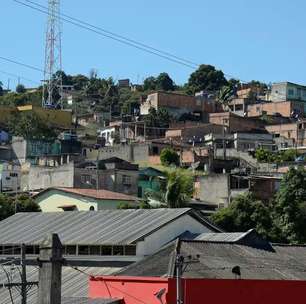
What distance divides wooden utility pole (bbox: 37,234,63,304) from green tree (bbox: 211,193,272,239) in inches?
1164

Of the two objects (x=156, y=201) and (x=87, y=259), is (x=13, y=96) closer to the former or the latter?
(x=156, y=201)

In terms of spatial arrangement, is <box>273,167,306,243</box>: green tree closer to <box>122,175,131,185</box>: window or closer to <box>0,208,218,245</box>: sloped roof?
<box>0,208,218,245</box>: sloped roof

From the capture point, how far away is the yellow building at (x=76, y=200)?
200ft

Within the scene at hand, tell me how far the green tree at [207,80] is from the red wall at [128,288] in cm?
10749

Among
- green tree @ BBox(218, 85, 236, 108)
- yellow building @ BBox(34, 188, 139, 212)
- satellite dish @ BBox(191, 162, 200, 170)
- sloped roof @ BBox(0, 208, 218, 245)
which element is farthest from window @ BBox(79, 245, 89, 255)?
green tree @ BBox(218, 85, 236, 108)

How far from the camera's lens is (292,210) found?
55.1 meters

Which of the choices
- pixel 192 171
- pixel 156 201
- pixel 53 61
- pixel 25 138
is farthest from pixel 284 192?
pixel 53 61

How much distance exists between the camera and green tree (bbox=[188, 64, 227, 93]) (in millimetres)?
135875

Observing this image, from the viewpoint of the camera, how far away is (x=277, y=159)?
277ft

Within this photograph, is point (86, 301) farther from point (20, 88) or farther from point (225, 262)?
point (20, 88)

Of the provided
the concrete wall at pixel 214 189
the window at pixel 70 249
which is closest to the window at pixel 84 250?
the window at pixel 70 249

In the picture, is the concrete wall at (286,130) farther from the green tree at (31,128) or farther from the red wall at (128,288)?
the red wall at (128,288)

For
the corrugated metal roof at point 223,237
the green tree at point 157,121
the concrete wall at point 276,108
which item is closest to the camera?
the corrugated metal roof at point 223,237

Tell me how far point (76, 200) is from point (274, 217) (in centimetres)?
1521
